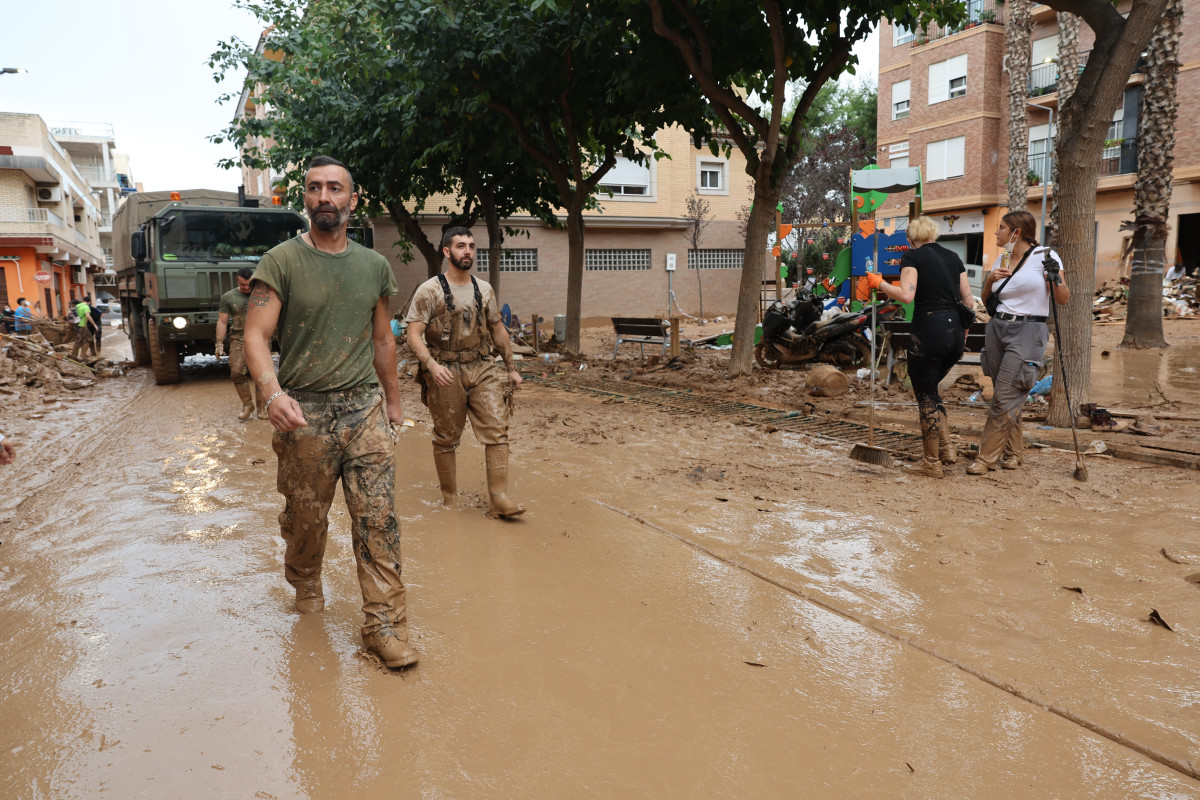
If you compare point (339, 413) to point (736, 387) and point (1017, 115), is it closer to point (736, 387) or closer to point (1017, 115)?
point (736, 387)

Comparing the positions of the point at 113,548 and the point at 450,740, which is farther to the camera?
the point at 113,548

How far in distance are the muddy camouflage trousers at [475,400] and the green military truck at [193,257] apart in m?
8.67

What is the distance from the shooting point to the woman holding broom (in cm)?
624

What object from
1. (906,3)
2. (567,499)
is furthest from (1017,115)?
(567,499)

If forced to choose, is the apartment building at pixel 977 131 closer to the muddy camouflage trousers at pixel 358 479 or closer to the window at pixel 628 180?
the window at pixel 628 180

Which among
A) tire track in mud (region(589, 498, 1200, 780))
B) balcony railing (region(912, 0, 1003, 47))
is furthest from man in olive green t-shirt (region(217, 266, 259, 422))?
balcony railing (region(912, 0, 1003, 47))

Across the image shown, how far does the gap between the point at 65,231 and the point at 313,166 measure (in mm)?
49066

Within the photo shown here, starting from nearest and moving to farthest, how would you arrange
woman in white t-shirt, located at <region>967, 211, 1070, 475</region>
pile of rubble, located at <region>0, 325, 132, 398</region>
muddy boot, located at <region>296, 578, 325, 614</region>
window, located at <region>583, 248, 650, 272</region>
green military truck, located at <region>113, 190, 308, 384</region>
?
muddy boot, located at <region>296, 578, 325, 614</region> < woman in white t-shirt, located at <region>967, 211, 1070, 475</region> < green military truck, located at <region>113, 190, 308, 384</region> < pile of rubble, located at <region>0, 325, 132, 398</region> < window, located at <region>583, 248, 650, 272</region>

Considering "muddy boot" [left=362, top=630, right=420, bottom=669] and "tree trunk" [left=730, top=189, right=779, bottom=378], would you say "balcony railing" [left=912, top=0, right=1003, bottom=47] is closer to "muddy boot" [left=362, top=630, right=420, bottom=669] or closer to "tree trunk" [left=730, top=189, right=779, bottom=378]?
"tree trunk" [left=730, top=189, right=779, bottom=378]

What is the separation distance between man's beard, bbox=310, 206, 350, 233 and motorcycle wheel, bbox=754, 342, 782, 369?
10528mm

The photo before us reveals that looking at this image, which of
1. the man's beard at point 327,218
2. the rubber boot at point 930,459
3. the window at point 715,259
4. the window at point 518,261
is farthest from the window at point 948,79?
the man's beard at point 327,218

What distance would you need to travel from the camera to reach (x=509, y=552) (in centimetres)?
486

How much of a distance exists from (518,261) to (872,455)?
22.6 metres

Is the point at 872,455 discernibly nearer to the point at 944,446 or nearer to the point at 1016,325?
the point at 944,446
